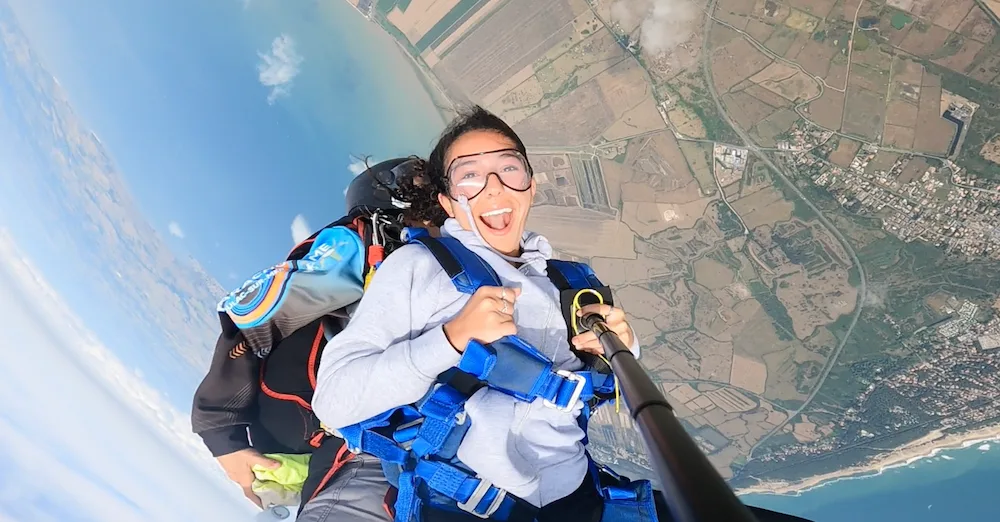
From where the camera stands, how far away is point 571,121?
4.78 metres

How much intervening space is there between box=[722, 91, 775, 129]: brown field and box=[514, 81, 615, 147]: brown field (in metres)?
1.04

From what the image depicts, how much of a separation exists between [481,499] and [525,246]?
2.09 ft

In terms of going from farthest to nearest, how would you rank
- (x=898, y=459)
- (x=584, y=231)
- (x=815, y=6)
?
1. (x=898, y=459)
2. (x=584, y=231)
3. (x=815, y=6)

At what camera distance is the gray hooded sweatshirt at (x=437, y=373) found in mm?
963

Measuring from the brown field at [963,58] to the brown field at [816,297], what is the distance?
1.96 metres

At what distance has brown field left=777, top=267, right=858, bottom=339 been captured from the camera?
4.81m

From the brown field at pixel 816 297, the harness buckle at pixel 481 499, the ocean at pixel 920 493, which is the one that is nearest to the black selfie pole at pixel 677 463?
the harness buckle at pixel 481 499

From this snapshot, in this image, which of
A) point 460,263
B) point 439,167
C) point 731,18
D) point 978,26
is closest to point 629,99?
point 731,18

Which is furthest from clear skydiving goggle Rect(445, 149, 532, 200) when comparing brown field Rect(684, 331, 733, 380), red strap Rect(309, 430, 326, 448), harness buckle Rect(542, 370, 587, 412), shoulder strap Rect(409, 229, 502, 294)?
brown field Rect(684, 331, 733, 380)

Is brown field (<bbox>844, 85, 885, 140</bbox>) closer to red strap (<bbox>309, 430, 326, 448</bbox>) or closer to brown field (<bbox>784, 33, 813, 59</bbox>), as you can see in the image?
brown field (<bbox>784, 33, 813, 59</bbox>)

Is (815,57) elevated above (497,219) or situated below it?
above

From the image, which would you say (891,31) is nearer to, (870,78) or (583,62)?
(870,78)

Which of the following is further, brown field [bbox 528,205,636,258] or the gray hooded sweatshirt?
brown field [bbox 528,205,636,258]

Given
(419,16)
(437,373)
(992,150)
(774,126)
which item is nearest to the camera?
(437,373)
